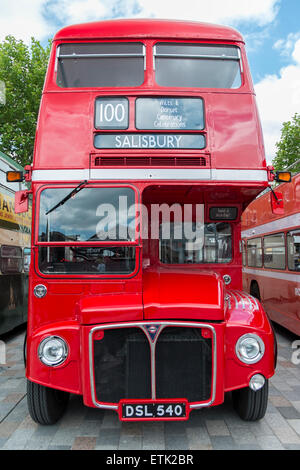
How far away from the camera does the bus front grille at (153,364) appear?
10.8 ft

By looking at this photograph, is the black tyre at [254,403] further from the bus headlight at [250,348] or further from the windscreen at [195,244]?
the windscreen at [195,244]

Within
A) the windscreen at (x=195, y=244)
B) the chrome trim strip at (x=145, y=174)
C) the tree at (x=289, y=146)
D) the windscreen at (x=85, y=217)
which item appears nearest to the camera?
the windscreen at (x=85, y=217)

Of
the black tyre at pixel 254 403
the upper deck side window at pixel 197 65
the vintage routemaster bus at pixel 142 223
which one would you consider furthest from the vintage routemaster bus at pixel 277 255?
the black tyre at pixel 254 403

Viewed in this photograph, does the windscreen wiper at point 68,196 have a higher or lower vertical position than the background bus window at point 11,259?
higher

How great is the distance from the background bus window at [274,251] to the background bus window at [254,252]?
0.49 metres

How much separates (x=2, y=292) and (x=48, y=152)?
13.0 ft

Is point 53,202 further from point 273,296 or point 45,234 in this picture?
point 273,296

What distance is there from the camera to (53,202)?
3.94 m

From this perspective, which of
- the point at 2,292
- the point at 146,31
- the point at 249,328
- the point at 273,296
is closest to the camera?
the point at 249,328

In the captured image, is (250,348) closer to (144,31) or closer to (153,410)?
(153,410)

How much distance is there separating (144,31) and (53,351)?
3732 mm

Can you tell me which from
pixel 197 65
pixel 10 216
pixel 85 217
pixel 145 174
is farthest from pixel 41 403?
pixel 10 216

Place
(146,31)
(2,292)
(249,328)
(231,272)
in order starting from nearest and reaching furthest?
(249,328), (146,31), (231,272), (2,292)
